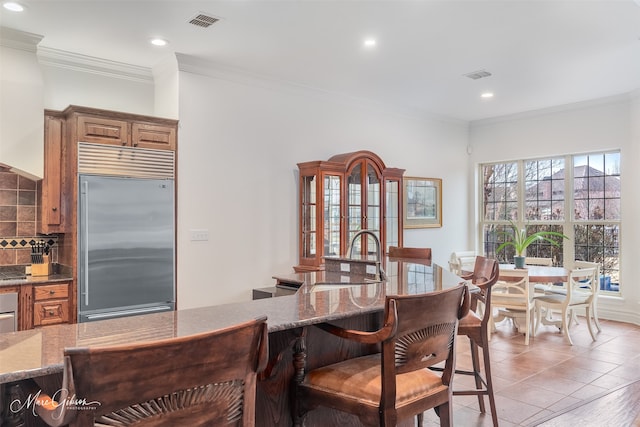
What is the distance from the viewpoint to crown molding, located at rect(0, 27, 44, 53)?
11.8 ft

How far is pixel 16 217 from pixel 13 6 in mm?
1717

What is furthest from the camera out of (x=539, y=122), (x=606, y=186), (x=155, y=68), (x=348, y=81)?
(x=539, y=122)

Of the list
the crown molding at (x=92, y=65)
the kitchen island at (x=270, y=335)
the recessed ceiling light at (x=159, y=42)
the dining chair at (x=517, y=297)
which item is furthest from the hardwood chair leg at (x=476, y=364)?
the crown molding at (x=92, y=65)

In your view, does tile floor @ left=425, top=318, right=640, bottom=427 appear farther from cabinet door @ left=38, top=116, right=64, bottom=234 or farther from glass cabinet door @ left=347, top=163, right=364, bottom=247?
cabinet door @ left=38, top=116, right=64, bottom=234

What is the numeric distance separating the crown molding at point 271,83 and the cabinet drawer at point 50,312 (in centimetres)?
232

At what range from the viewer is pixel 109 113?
3.80m

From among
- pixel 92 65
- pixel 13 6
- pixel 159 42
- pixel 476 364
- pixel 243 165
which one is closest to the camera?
pixel 476 364

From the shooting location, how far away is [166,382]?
1021 mm

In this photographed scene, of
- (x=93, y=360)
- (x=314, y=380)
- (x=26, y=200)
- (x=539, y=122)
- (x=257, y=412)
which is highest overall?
(x=539, y=122)

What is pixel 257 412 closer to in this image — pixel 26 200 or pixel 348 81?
pixel 26 200

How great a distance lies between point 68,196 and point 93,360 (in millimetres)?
3399

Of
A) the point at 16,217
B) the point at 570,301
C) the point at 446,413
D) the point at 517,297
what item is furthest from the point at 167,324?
the point at 570,301

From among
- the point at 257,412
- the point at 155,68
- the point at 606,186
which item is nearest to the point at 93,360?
the point at 257,412

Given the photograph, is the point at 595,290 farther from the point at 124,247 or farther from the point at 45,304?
the point at 45,304
